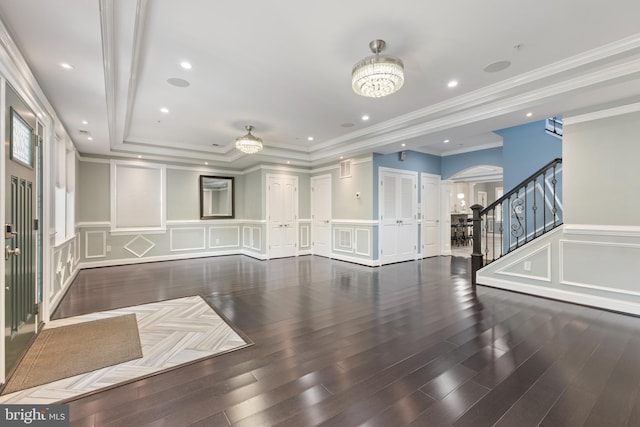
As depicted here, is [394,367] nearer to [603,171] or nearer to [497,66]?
[497,66]

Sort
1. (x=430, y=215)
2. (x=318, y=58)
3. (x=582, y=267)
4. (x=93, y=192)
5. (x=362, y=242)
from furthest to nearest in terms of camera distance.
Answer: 1. (x=430, y=215)
2. (x=362, y=242)
3. (x=93, y=192)
4. (x=582, y=267)
5. (x=318, y=58)

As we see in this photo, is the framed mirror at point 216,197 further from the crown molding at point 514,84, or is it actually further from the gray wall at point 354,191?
the crown molding at point 514,84

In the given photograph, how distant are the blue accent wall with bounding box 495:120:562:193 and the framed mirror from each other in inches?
277

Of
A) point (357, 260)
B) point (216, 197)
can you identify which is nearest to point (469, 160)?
point (357, 260)

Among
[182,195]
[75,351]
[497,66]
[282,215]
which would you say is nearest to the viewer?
[75,351]

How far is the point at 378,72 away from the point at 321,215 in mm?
5644

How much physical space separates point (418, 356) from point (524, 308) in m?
2.14

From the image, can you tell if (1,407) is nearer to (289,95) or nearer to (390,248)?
(289,95)

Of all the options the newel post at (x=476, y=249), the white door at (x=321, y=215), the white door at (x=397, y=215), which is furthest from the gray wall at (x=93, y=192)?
the newel post at (x=476, y=249)

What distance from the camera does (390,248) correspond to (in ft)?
22.6

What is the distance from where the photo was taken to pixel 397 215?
7.06 m

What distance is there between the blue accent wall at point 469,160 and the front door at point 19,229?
8079mm

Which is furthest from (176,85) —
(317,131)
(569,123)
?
(569,123)

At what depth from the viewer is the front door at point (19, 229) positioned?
2.23m
